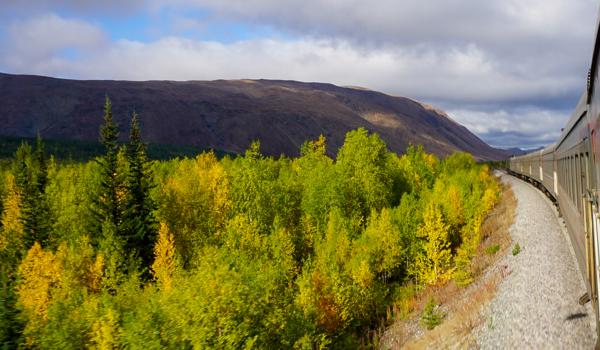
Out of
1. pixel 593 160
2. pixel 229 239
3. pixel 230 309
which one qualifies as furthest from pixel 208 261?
pixel 593 160

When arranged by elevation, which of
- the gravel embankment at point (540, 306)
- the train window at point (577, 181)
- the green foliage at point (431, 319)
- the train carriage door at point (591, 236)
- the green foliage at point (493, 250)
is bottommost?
the green foliage at point (431, 319)

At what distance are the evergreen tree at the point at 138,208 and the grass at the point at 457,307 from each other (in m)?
24.9

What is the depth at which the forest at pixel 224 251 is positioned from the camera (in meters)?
22.3

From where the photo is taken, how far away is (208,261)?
25.8 m

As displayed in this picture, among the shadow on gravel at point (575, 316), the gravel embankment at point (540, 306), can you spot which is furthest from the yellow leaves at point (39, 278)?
the shadow on gravel at point (575, 316)

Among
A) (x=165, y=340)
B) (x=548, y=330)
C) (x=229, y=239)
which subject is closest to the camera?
(x=548, y=330)

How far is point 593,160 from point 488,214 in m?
37.4

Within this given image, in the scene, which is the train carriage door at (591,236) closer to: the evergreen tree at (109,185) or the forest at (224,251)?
the forest at (224,251)

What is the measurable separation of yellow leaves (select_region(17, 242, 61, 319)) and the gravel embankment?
114 ft

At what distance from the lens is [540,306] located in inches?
557

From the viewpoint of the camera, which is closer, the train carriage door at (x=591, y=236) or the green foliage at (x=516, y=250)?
the train carriage door at (x=591, y=236)

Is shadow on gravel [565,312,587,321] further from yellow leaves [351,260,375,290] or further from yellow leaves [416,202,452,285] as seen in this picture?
yellow leaves [351,260,375,290]

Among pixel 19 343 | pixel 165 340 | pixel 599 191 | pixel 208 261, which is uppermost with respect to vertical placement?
pixel 599 191

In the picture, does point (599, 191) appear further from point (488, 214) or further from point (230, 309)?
point (488, 214)
